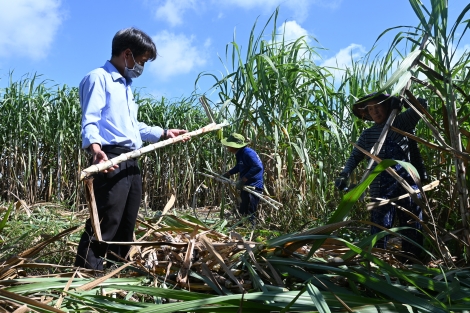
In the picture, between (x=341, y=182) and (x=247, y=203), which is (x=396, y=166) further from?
(x=247, y=203)

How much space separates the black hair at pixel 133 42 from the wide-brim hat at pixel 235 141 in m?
1.36

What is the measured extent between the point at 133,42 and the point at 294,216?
5.48 feet

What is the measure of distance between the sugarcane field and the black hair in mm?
37

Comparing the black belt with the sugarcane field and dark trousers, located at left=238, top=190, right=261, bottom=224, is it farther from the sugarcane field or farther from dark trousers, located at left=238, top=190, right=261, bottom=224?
dark trousers, located at left=238, top=190, right=261, bottom=224

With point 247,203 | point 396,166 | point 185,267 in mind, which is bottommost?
point 185,267

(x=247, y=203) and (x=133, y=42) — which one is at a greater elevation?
(x=133, y=42)

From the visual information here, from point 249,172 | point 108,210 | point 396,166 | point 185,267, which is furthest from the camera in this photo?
point 249,172

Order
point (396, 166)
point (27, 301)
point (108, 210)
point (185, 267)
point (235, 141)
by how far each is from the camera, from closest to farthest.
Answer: point (27, 301), point (185, 267), point (108, 210), point (396, 166), point (235, 141)

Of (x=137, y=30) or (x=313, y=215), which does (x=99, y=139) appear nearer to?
(x=137, y=30)

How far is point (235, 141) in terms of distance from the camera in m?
3.94

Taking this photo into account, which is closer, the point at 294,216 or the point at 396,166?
the point at 396,166

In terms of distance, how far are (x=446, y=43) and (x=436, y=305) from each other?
100 centimetres

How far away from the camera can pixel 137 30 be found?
99.7 inches

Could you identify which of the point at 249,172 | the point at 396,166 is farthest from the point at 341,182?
the point at 249,172
